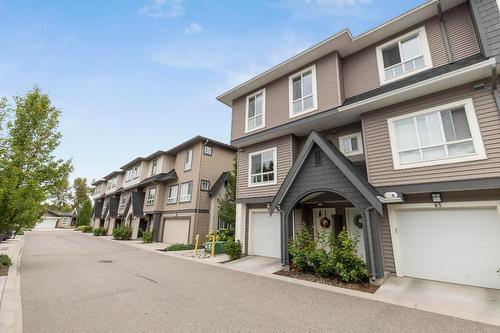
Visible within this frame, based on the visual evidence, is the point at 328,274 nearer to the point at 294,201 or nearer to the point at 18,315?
the point at 294,201

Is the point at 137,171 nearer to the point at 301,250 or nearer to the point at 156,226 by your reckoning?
the point at 156,226

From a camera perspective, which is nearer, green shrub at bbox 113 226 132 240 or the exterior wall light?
the exterior wall light

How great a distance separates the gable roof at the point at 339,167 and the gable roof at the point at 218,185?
1126cm

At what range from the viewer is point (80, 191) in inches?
2544

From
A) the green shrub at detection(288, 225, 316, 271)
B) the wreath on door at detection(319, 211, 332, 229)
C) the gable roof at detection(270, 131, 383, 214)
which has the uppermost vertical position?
the gable roof at detection(270, 131, 383, 214)

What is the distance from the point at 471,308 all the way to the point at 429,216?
310cm

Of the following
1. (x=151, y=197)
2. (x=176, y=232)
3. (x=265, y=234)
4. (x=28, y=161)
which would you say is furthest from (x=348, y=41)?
(x=151, y=197)

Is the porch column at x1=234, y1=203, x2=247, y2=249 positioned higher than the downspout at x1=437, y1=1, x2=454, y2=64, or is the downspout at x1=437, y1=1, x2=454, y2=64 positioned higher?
the downspout at x1=437, y1=1, x2=454, y2=64

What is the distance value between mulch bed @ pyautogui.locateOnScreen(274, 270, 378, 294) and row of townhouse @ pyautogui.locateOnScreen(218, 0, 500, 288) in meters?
0.52

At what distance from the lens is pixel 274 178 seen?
11773mm

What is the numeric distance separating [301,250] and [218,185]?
12973 millimetres

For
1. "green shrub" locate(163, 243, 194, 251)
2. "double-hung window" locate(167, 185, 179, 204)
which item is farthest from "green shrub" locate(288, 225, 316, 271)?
"double-hung window" locate(167, 185, 179, 204)

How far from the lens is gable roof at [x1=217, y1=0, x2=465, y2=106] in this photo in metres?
8.46

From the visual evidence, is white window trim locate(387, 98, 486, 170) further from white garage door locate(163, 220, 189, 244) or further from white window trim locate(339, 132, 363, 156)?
white garage door locate(163, 220, 189, 244)
